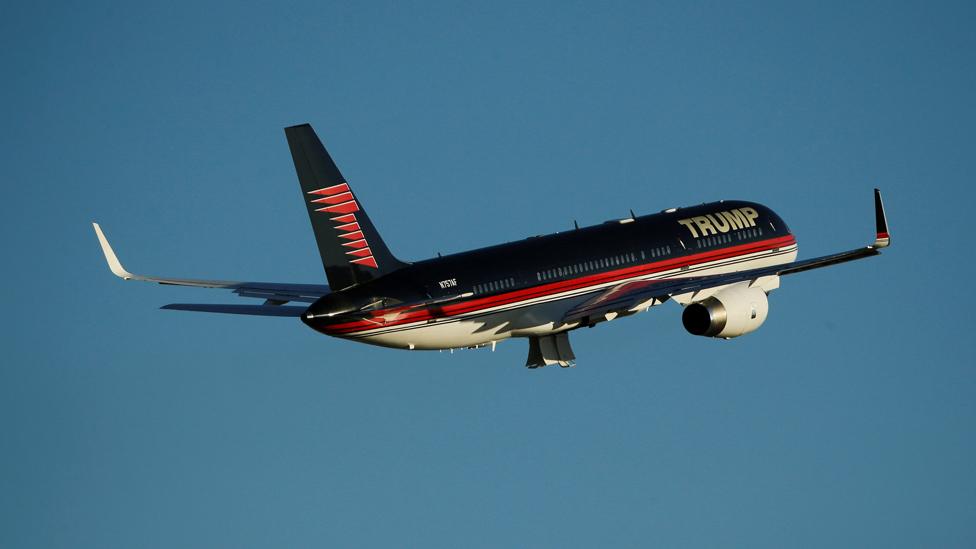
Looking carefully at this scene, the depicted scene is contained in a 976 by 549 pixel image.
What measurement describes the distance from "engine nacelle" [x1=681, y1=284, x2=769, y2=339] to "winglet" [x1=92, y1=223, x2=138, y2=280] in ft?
73.3

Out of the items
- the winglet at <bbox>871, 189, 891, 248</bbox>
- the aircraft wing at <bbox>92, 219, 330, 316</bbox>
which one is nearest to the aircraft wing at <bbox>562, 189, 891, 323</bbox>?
the winglet at <bbox>871, 189, 891, 248</bbox>

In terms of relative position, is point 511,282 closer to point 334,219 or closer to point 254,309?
point 334,219

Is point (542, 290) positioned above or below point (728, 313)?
above

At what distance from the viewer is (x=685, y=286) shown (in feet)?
236

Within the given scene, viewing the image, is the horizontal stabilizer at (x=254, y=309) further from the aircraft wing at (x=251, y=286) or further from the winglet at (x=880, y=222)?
the winglet at (x=880, y=222)

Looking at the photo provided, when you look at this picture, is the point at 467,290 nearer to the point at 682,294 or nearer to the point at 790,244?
the point at 682,294

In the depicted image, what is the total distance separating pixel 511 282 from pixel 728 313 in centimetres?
867

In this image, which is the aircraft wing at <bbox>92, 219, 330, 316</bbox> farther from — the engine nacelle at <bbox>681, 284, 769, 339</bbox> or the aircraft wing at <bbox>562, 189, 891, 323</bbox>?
the engine nacelle at <bbox>681, 284, 769, 339</bbox>

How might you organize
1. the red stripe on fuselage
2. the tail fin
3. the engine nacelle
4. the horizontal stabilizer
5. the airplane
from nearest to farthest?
the tail fin < the airplane < the red stripe on fuselage < the horizontal stabilizer < the engine nacelle

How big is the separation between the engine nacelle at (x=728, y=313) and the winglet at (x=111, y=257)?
22.3 m

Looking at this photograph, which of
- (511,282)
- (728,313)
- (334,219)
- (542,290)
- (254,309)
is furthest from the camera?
(728,313)

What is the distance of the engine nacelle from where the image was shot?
71.6 meters

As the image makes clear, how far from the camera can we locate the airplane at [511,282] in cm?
6569

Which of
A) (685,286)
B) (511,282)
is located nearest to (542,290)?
(511,282)
